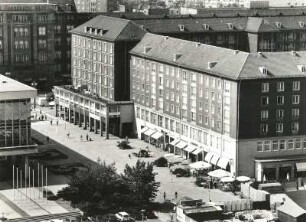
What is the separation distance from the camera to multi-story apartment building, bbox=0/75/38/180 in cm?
11771

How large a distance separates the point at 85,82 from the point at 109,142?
31.9 meters

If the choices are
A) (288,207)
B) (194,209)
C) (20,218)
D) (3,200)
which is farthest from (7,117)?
(288,207)

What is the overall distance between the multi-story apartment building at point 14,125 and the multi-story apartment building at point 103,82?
117ft

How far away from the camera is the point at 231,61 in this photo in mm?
128750

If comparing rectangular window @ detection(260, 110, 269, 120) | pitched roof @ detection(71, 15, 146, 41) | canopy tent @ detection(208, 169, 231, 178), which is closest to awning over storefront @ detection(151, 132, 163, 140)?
pitched roof @ detection(71, 15, 146, 41)

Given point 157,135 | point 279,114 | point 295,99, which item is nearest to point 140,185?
point 279,114

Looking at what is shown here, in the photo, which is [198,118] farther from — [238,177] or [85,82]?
[85,82]

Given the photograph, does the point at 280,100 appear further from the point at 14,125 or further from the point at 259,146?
the point at 14,125

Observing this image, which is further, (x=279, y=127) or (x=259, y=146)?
(x=279, y=127)

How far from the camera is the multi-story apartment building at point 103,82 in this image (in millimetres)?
156875

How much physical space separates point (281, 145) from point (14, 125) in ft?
142

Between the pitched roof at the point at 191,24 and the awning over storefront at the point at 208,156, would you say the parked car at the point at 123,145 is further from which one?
the pitched roof at the point at 191,24

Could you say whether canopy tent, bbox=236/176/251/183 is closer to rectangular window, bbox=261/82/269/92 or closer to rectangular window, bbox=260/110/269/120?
rectangular window, bbox=260/110/269/120

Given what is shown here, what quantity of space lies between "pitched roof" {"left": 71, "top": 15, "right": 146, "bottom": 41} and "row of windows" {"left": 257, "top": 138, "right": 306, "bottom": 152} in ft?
153
